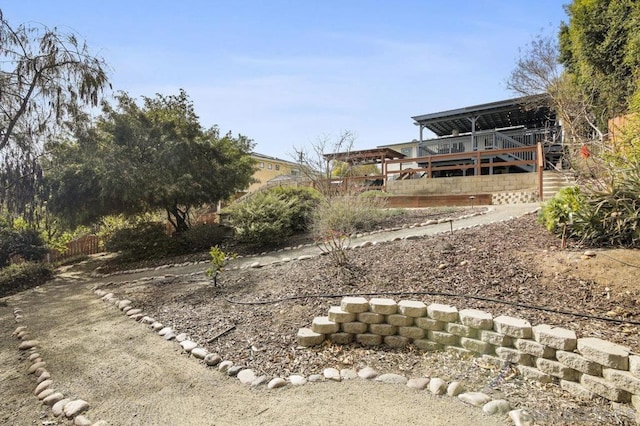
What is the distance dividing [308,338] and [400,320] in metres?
0.90

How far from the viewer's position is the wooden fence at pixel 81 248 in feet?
38.0

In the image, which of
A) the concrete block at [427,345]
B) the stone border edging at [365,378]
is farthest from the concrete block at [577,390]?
the concrete block at [427,345]

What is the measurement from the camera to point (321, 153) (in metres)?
13.0

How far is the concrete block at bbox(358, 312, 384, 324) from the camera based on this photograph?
10.8 ft

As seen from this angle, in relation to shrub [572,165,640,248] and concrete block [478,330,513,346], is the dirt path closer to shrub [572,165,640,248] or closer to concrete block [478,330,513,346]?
concrete block [478,330,513,346]

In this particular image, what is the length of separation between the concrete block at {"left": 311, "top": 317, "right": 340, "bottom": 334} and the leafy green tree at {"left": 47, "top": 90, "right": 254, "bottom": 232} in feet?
23.0

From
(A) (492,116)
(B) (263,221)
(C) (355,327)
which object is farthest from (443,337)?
(A) (492,116)

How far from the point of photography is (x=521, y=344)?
2678mm

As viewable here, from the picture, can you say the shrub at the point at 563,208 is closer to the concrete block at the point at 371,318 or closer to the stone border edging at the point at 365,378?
the concrete block at the point at 371,318

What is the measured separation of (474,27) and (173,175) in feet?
26.1

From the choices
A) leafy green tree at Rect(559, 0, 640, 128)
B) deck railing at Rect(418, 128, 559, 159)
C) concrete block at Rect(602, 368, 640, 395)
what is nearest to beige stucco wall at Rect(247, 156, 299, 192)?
deck railing at Rect(418, 128, 559, 159)

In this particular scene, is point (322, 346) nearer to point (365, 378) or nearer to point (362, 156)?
point (365, 378)

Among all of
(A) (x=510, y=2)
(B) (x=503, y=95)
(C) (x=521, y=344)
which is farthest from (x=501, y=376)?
(B) (x=503, y=95)

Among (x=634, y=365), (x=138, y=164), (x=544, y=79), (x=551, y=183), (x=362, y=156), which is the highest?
(x=544, y=79)
